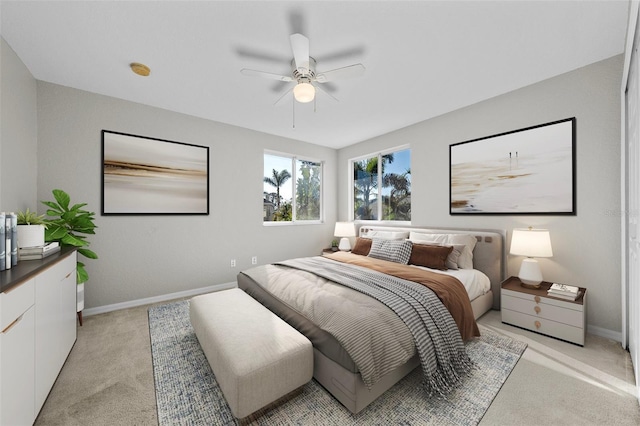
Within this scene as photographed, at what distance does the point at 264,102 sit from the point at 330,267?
222 centimetres

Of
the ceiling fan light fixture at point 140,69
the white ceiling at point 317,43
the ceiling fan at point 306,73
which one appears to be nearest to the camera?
the white ceiling at point 317,43

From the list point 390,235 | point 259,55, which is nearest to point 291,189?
point 390,235

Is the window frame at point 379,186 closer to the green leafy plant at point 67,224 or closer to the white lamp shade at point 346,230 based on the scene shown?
the white lamp shade at point 346,230

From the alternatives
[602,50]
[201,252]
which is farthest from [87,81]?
[602,50]

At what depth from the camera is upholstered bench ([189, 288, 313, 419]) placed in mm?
1364

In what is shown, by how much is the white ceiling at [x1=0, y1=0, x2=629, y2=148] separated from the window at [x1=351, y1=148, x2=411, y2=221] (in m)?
1.37

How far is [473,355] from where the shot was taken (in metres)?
2.08

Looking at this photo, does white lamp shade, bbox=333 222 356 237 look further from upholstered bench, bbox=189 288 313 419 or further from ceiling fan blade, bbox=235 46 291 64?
ceiling fan blade, bbox=235 46 291 64

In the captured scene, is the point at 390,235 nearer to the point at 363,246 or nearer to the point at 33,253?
the point at 363,246

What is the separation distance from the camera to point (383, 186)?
4.68 m

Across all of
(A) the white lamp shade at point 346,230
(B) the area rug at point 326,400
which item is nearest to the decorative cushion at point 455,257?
(B) the area rug at point 326,400

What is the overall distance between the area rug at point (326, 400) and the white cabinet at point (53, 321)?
0.60m

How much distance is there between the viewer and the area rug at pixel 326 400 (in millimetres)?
1461

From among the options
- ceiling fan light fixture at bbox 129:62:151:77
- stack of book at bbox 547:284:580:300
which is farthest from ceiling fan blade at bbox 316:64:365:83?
stack of book at bbox 547:284:580:300
